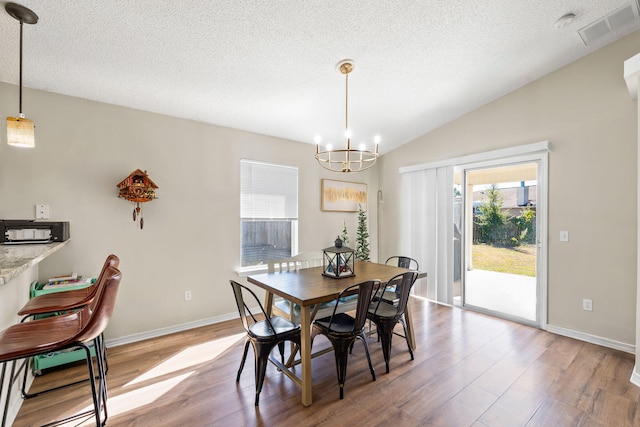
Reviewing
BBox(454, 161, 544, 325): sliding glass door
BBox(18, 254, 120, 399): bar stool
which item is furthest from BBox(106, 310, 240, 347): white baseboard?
BBox(454, 161, 544, 325): sliding glass door

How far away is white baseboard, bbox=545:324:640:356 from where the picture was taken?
2870mm

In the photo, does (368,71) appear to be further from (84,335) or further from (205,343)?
(205,343)

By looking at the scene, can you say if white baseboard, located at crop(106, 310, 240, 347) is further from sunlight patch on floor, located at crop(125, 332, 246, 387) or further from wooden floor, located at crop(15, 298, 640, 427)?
sunlight patch on floor, located at crop(125, 332, 246, 387)

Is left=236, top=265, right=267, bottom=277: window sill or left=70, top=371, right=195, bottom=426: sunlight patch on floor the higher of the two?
left=236, top=265, right=267, bottom=277: window sill

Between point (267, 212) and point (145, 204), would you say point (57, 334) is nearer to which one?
point (145, 204)

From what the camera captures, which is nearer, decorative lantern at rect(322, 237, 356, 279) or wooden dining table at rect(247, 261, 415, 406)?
wooden dining table at rect(247, 261, 415, 406)

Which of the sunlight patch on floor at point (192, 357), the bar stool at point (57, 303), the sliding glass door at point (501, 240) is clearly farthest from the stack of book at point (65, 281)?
the sliding glass door at point (501, 240)

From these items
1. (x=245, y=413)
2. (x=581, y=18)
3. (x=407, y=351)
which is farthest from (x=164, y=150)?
(x=581, y=18)

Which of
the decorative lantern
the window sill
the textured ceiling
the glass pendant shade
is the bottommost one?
the window sill

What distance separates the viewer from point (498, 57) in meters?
3.00

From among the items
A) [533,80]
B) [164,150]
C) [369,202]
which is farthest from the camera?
[369,202]

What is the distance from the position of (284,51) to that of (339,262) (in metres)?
1.94

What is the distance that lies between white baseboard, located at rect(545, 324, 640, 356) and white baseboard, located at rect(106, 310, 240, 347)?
384cm

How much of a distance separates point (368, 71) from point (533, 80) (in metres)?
2.18
